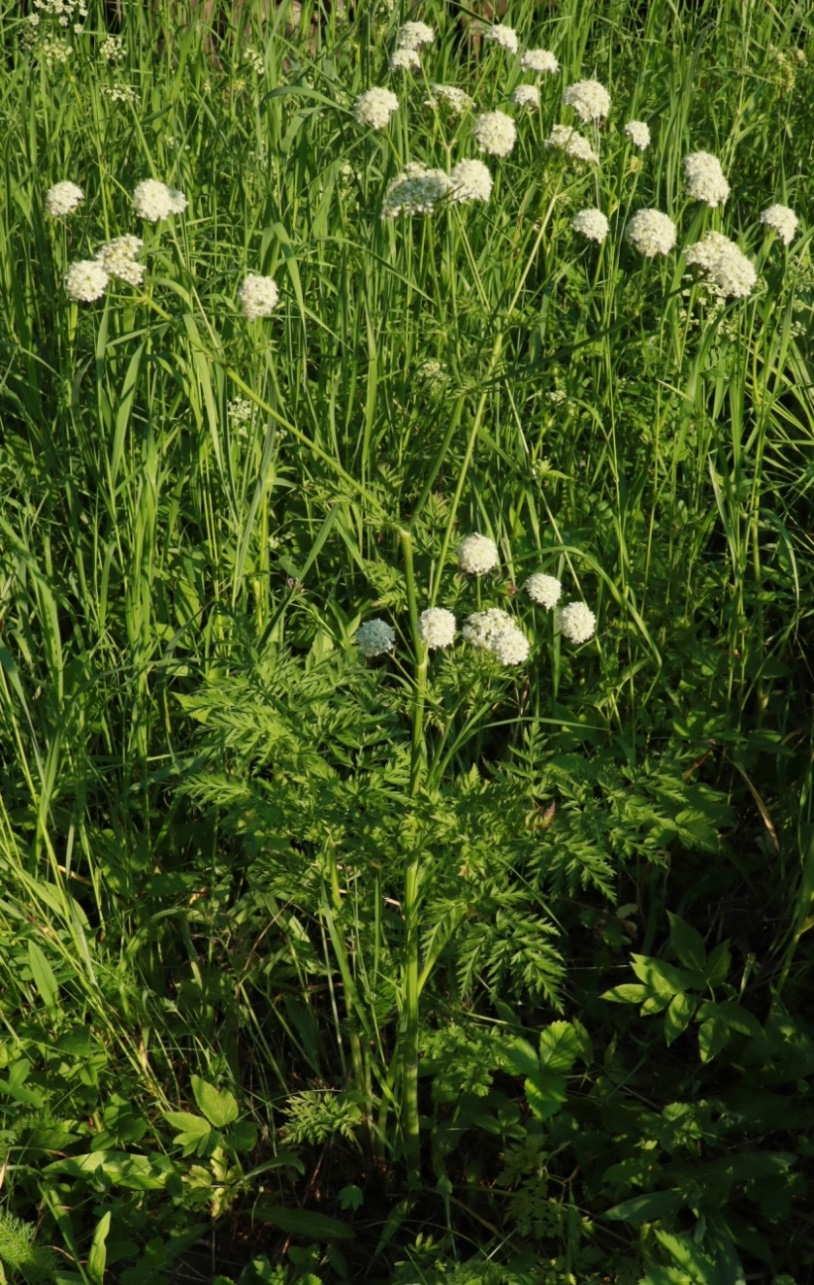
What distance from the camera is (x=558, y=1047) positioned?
186cm

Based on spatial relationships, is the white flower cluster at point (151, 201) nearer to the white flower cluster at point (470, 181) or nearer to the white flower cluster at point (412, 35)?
the white flower cluster at point (470, 181)

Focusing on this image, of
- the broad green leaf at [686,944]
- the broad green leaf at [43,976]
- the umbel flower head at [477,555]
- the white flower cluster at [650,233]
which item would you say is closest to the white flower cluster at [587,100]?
the white flower cluster at [650,233]

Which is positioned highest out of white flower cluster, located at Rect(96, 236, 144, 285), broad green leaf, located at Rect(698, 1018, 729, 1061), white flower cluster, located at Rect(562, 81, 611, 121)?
white flower cluster, located at Rect(562, 81, 611, 121)

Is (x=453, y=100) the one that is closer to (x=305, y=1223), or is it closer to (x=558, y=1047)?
(x=558, y=1047)

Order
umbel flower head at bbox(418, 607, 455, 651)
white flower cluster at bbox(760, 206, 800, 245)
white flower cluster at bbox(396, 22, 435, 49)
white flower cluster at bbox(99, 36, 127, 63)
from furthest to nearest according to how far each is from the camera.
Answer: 1. white flower cluster at bbox(99, 36, 127, 63)
2. white flower cluster at bbox(396, 22, 435, 49)
3. white flower cluster at bbox(760, 206, 800, 245)
4. umbel flower head at bbox(418, 607, 455, 651)

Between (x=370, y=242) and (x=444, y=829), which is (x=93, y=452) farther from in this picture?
(x=444, y=829)

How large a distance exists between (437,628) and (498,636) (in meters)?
0.10

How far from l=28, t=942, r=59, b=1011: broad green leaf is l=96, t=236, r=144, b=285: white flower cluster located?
103 centimetres

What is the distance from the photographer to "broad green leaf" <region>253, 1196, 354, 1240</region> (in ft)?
5.95

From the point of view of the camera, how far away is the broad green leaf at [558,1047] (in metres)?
1.85

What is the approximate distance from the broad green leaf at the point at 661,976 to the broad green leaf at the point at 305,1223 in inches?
23.2

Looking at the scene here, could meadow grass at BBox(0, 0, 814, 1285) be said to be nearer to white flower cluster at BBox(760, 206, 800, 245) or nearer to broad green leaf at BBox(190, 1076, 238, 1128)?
broad green leaf at BBox(190, 1076, 238, 1128)

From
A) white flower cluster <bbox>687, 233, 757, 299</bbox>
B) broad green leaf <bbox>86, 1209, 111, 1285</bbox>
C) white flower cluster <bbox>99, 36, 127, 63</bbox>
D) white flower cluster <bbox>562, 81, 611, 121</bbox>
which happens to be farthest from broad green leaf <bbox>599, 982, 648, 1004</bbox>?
white flower cluster <bbox>99, 36, 127, 63</bbox>

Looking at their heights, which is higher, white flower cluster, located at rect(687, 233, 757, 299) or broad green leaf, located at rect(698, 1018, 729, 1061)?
white flower cluster, located at rect(687, 233, 757, 299)
